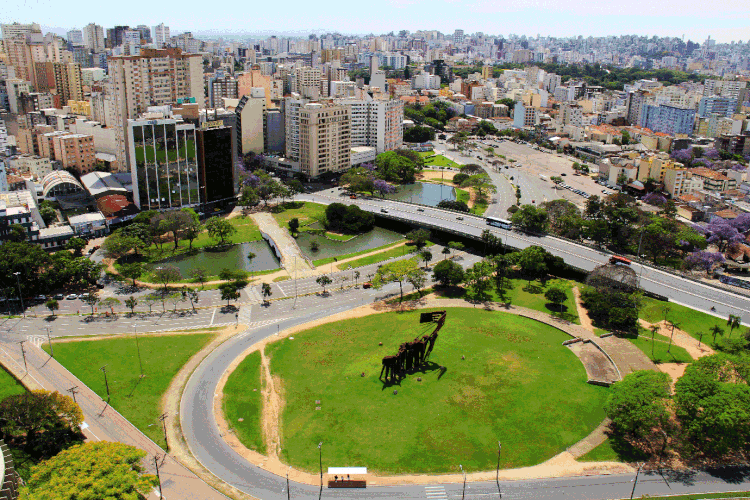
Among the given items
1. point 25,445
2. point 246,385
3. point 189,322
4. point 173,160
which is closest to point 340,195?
point 173,160

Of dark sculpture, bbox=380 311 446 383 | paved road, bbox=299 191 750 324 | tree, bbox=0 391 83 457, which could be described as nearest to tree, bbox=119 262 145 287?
tree, bbox=0 391 83 457

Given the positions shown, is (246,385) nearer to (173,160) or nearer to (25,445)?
(25,445)

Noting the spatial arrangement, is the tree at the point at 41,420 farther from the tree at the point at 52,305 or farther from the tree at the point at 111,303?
the tree at the point at 52,305

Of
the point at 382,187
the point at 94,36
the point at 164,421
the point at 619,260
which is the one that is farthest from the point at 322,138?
the point at 94,36

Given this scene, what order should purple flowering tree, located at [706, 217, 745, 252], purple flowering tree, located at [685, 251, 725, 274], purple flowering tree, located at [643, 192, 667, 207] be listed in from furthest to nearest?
purple flowering tree, located at [643, 192, 667, 207]
purple flowering tree, located at [706, 217, 745, 252]
purple flowering tree, located at [685, 251, 725, 274]

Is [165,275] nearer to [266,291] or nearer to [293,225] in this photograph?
[266,291]

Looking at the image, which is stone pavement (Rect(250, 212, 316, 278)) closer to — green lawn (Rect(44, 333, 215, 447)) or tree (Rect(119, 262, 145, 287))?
tree (Rect(119, 262, 145, 287))
